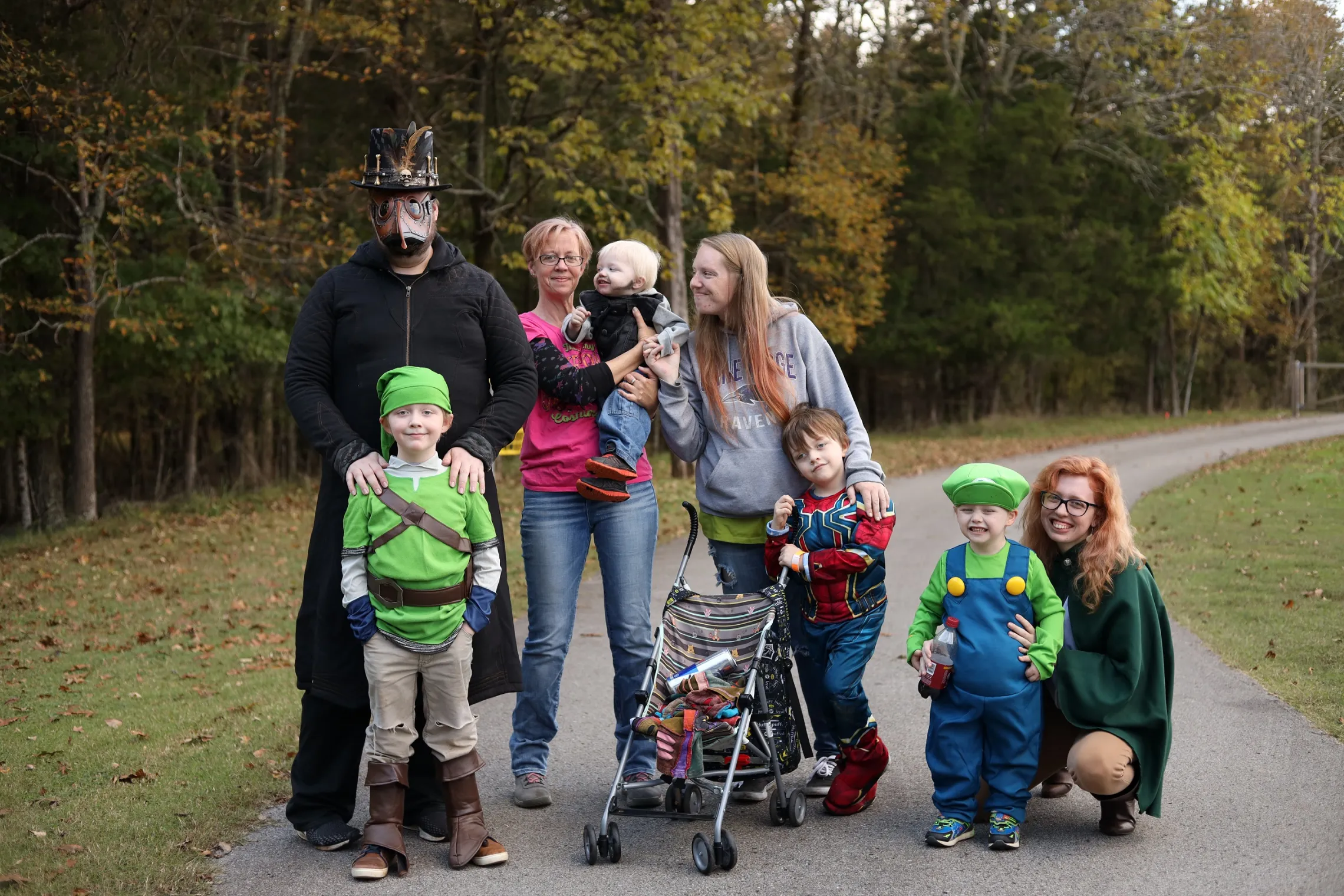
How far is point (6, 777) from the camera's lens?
5.76m

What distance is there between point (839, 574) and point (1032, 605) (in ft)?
2.44

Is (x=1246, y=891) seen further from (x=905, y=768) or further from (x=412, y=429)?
(x=412, y=429)

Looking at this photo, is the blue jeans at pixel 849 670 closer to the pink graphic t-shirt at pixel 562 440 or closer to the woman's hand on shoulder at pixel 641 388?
the pink graphic t-shirt at pixel 562 440

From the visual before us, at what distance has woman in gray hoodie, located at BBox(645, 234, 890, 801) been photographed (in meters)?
5.18

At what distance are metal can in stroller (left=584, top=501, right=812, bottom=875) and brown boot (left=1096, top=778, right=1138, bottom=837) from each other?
1.14 m

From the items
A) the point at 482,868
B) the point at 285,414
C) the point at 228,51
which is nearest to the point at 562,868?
the point at 482,868

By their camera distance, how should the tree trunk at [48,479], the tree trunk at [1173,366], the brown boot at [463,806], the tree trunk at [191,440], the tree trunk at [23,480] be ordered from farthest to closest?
the tree trunk at [1173,366], the tree trunk at [191,440], the tree trunk at [23,480], the tree trunk at [48,479], the brown boot at [463,806]

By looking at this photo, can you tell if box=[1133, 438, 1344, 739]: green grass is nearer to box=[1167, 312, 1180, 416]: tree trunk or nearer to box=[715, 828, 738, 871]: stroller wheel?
box=[715, 828, 738, 871]: stroller wheel

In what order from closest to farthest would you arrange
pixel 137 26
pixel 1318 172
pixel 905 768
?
pixel 905 768 → pixel 137 26 → pixel 1318 172

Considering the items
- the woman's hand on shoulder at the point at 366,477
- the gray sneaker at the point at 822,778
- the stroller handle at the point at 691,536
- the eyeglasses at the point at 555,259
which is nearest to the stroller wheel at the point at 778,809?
the gray sneaker at the point at 822,778

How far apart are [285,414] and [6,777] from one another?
69.2 feet

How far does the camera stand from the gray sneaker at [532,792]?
524 cm

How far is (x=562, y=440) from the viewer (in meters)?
5.29

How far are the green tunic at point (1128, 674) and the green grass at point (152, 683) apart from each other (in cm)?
211
